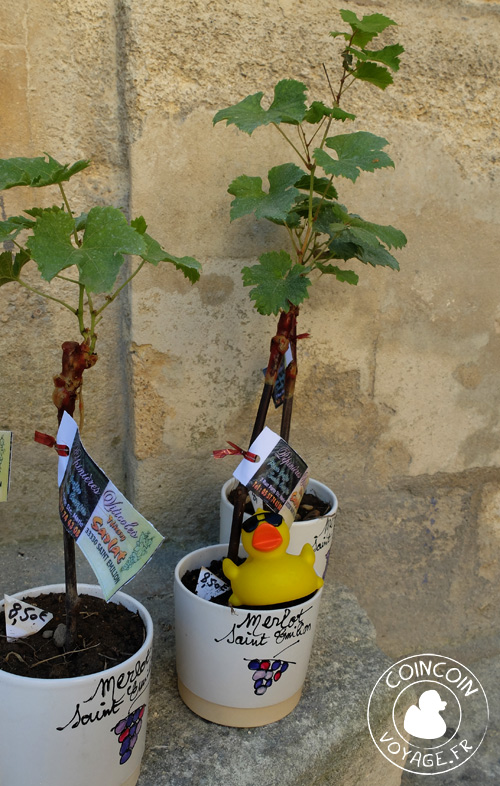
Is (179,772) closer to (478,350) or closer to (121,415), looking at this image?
(121,415)

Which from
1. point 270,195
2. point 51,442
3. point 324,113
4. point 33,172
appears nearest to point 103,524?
point 51,442

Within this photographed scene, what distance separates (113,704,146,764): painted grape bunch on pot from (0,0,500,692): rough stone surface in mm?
557

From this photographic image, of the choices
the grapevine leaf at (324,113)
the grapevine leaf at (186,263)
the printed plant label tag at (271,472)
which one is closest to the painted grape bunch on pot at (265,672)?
the printed plant label tag at (271,472)

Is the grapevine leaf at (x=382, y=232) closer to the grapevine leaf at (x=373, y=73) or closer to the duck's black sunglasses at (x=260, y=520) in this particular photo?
the grapevine leaf at (x=373, y=73)

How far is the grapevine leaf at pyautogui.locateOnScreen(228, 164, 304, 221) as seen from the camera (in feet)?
3.22

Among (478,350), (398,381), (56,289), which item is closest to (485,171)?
(478,350)

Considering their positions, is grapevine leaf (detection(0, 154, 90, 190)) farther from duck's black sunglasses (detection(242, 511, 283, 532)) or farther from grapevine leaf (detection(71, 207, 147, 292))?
duck's black sunglasses (detection(242, 511, 283, 532))

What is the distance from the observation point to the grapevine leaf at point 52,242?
722 millimetres

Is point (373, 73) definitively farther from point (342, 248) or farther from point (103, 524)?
point (103, 524)

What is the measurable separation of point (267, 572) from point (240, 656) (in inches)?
5.4

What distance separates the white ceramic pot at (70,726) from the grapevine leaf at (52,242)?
503 millimetres

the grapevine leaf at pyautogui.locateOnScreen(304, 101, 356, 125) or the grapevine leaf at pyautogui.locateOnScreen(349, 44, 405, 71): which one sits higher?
the grapevine leaf at pyautogui.locateOnScreen(349, 44, 405, 71)

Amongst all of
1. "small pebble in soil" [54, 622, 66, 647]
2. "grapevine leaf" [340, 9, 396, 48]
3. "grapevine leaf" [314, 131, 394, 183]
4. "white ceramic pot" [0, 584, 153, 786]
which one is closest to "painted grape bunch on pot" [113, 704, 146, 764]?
"white ceramic pot" [0, 584, 153, 786]

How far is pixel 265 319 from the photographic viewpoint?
4.75ft
